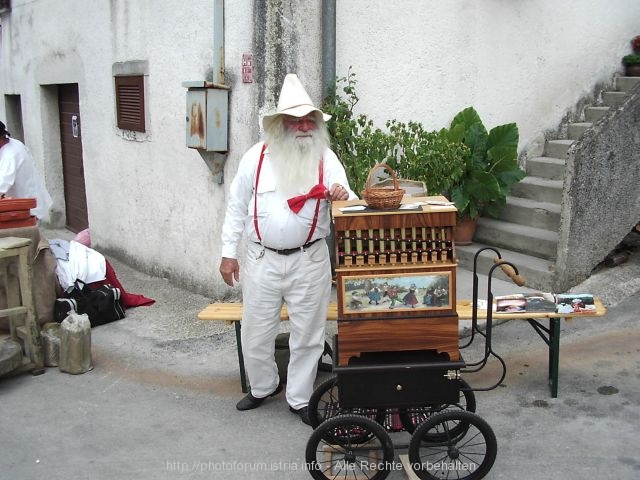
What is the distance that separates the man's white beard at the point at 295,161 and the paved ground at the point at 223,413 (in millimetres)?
1444

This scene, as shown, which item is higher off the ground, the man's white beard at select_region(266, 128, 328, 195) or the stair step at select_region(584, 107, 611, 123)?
the stair step at select_region(584, 107, 611, 123)

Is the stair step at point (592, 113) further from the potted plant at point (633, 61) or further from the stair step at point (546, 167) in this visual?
the stair step at point (546, 167)

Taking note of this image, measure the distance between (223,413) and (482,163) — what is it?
347 centimetres

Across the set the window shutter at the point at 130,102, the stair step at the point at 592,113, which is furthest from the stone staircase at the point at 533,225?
the window shutter at the point at 130,102

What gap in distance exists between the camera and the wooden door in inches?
366

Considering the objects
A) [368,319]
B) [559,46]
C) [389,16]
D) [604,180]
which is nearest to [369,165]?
[389,16]

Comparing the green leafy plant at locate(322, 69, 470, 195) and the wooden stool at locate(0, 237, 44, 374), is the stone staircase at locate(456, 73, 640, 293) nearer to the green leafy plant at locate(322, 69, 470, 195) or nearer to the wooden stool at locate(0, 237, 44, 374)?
the green leafy plant at locate(322, 69, 470, 195)

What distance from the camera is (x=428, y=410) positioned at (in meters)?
3.55

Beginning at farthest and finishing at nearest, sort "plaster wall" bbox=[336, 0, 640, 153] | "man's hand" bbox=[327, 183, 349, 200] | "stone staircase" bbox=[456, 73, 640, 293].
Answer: "stone staircase" bbox=[456, 73, 640, 293] < "plaster wall" bbox=[336, 0, 640, 153] < "man's hand" bbox=[327, 183, 349, 200]

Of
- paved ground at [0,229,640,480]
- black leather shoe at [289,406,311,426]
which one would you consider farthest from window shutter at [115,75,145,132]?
black leather shoe at [289,406,311,426]

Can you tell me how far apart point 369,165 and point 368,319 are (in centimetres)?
254

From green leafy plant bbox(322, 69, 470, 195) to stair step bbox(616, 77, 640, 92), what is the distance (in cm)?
264

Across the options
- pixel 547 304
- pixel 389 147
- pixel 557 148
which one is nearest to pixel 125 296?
pixel 389 147

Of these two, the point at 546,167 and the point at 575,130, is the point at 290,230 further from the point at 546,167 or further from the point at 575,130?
the point at 575,130
